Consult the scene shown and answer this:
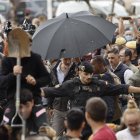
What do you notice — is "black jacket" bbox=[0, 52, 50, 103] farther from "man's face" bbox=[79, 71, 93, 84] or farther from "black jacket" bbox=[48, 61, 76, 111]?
"black jacket" bbox=[48, 61, 76, 111]

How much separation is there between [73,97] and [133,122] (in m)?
2.09

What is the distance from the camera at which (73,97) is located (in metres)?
11.9

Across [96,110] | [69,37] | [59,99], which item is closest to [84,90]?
[59,99]

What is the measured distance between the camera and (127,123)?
32.9ft

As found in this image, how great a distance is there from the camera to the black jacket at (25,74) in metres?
10.8

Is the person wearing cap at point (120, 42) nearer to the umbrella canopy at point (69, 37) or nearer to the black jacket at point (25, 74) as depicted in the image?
the umbrella canopy at point (69, 37)

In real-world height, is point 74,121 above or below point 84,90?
below

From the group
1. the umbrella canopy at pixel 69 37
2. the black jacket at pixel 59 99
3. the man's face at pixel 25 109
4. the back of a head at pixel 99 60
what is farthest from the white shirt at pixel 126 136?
the umbrella canopy at pixel 69 37

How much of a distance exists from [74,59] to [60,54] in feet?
1.87

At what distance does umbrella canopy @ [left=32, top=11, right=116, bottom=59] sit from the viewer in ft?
43.0

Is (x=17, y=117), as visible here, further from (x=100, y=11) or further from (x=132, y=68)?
(x=100, y=11)

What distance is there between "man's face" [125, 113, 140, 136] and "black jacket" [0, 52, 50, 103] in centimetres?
133

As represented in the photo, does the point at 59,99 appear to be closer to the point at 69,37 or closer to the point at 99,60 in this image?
the point at 99,60

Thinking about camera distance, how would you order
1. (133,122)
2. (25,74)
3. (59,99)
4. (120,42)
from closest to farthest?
(133,122)
(25,74)
(59,99)
(120,42)
